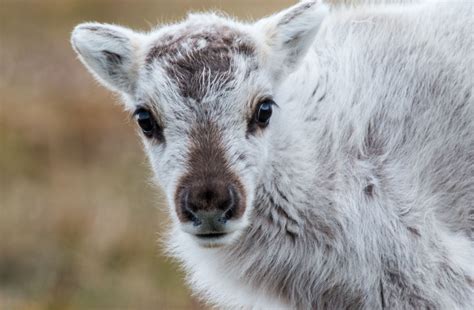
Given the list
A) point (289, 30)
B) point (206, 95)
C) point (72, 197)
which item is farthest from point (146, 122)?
point (72, 197)

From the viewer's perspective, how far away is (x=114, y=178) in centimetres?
1972

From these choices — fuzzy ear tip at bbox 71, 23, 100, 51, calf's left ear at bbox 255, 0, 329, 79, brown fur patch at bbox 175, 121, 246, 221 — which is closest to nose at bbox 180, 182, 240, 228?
brown fur patch at bbox 175, 121, 246, 221

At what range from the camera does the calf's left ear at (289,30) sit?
10344 millimetres

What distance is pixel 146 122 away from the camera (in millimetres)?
10023

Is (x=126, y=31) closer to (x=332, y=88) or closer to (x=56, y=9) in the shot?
(x=332, y=88)

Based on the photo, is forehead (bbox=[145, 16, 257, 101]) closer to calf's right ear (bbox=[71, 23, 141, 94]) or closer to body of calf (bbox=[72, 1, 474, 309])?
body of calf (bbox=[72, 1, 474, 309])

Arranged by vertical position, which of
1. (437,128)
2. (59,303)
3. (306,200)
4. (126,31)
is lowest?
(59,303)

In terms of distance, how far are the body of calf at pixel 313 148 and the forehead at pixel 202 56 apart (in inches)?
0.5

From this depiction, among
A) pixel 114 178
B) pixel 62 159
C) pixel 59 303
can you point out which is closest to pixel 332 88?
pixel 59 303

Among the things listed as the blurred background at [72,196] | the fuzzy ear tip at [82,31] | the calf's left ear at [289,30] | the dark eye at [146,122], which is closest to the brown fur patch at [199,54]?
the calf's left ear at [289,30]

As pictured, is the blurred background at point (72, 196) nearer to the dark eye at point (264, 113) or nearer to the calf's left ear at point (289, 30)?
the dark eye at point (264, 113)

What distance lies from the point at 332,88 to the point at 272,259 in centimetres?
169

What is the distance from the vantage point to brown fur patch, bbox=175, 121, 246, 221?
9.23 m

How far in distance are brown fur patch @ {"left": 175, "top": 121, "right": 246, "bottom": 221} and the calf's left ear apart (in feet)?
3.66
